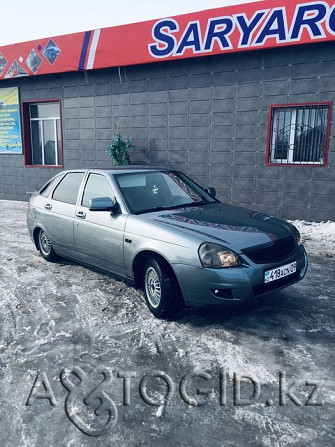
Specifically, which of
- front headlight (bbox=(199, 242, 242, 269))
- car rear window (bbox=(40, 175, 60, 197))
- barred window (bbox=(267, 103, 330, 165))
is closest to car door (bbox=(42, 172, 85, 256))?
car rear window (bbox=(40, 175, 60, 197))

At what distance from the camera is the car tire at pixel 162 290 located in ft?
12.2

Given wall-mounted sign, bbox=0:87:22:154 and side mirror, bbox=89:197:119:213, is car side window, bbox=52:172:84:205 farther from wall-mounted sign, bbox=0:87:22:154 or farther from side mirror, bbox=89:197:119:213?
wall-mounted sign, bbox=0:87:22:154

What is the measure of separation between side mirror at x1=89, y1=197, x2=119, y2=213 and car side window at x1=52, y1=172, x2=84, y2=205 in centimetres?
101

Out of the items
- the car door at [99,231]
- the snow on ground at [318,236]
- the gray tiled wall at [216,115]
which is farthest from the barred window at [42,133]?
the snow on ground at [318,236]

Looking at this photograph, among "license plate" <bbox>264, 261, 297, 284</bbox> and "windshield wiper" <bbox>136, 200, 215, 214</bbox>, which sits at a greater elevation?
"windshield wiper" <bbox>136, 200, 215, 214</bbox>

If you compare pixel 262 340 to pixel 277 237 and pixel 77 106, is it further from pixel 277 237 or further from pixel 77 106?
pixel 77 106

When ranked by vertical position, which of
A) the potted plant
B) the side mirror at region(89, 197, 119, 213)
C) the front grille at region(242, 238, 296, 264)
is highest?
the potted plant

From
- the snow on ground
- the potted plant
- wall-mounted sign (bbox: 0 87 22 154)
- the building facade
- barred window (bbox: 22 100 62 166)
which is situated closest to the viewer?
the snow on ground

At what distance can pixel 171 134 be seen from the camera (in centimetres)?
1027

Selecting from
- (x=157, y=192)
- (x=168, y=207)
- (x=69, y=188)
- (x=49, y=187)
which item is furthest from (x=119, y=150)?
(x=168, y=207)

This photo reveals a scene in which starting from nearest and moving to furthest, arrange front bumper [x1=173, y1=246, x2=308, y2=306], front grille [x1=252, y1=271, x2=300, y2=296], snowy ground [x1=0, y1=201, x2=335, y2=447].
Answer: snowy ground [x1=0, y1=201, x2=335, y2=447] → front bumper [x1=173, y1=246, x2=308, y2=306] → front grille [x1=252, y1=271, x2=300, y2=296]

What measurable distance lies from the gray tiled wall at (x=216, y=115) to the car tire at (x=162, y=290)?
6150 millimetres

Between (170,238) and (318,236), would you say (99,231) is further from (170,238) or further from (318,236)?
(318,236)

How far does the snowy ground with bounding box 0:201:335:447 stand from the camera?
7.73 feet
